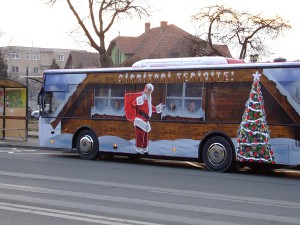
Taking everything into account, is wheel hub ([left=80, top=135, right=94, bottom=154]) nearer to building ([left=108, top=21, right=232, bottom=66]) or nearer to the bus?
the bus

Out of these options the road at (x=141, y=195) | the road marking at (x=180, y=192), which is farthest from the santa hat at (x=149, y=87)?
the road marking at (x=180, y=192)

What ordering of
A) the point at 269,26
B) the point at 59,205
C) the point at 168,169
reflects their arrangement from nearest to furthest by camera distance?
the point at 59,205 < the point at 168,169 < the point at 269,26

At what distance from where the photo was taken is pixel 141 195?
35.6ft

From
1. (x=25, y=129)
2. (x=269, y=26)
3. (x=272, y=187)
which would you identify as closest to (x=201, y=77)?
(x=272, y=187)

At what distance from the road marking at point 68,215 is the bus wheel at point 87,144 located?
8.78 m

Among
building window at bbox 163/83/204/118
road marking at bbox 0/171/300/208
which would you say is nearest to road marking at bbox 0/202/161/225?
road marking at bbox 0/171/300/208

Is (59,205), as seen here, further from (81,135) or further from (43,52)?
(43,52)

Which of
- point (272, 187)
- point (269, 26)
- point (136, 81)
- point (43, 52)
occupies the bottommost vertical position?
point (272, 187)

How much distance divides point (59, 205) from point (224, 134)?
6.84 m

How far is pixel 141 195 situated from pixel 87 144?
7.70 m

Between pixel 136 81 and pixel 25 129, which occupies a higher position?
pixel 136 81

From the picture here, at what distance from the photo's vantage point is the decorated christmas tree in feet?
47.9

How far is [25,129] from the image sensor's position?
81.0ft

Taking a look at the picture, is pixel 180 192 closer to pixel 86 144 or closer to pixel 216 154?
pixel 216 154
